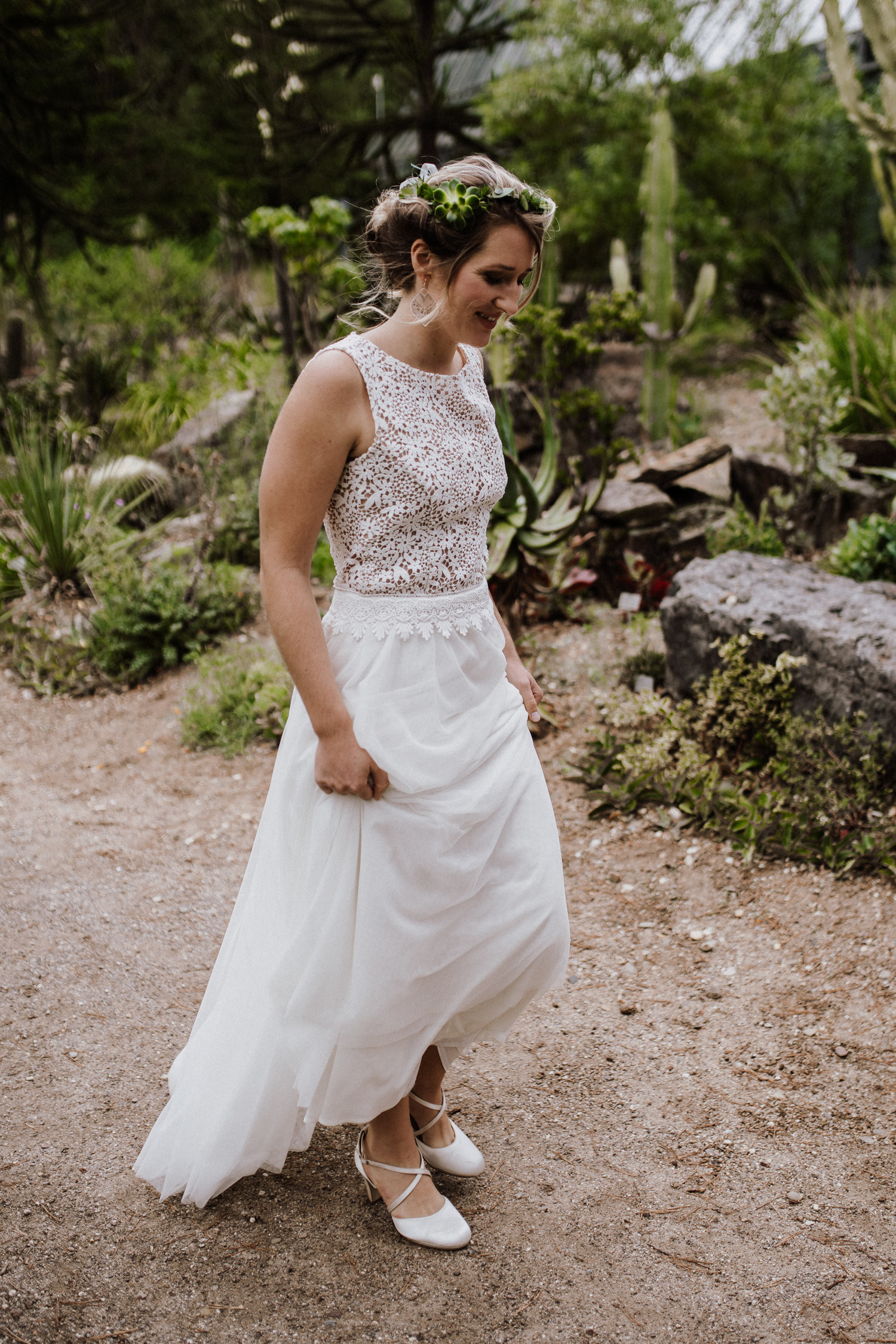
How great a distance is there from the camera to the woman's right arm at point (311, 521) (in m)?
1.52

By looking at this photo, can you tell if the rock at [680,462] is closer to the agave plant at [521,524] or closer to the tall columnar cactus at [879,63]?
the agave plant at [521,524]

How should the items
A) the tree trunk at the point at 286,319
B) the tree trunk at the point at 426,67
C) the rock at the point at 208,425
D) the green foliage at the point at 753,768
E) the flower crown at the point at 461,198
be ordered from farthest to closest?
the tree trunk at the point at 426,67
the tree trunk at the point at 286,319
the rock at the point at 208,425
the green foliage at the point at 753,768
the flower crown at the point at 461,198

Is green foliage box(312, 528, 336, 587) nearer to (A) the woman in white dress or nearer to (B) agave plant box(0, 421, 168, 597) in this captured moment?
(B) agave plant box(0, 421, 168, 597)

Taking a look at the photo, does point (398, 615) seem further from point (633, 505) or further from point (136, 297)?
Result: point (136, 297)

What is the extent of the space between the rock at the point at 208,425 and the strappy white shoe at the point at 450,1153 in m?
5.61

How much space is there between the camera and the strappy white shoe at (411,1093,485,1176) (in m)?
2.02

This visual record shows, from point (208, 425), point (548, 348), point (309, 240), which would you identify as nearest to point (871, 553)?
point (548, 348)

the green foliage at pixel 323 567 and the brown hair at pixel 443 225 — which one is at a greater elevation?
the brown hair at pixel 443 225

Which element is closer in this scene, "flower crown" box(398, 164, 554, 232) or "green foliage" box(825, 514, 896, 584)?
"flower crown" box(398, 164, 554, 232)

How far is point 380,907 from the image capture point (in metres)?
1.66

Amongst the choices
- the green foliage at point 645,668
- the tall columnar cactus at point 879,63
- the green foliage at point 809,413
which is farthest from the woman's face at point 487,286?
the tall columnar cactus at point 879,63

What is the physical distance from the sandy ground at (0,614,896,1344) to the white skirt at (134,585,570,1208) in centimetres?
23

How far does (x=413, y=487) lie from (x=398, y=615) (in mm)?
231

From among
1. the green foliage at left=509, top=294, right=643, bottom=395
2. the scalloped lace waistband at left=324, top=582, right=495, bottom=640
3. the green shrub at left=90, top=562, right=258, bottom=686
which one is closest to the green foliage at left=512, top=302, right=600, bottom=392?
the green foliage at left=509, top=294, right=643, bottom=395
